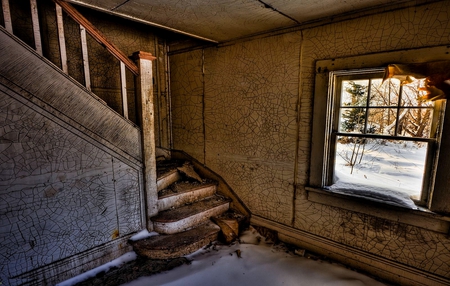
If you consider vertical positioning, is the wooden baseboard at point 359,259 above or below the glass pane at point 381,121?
below

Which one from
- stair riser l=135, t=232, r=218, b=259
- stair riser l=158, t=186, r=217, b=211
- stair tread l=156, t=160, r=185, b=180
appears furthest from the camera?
stair tread l=156, t=160, r=185, b=180

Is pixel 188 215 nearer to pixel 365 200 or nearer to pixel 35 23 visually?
pixel 365 200

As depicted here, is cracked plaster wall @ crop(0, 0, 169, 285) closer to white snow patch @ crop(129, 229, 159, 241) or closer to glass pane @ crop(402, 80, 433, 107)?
white snow patch @ crop(129, 229, 159, 241)

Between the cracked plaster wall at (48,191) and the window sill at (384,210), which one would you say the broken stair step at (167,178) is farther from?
the window sill at (384,210)

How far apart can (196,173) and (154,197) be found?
92cm

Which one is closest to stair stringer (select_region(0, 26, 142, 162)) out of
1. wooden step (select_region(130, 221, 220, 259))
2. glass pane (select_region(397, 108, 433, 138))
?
wooden step (select_region(130, 221, 220, 259))

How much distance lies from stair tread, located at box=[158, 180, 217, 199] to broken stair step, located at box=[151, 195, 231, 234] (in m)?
0.20

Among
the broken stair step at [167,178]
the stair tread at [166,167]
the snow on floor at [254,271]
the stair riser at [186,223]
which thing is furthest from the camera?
the stair tread at [166,167]

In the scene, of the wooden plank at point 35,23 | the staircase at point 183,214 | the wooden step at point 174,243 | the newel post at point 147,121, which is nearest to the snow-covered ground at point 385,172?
the staircase at point 183,214

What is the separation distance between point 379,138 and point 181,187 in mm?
2437

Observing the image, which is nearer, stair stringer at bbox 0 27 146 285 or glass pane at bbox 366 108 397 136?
stair stringer at bbox 0 27 146 285

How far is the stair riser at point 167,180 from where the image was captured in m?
3.10

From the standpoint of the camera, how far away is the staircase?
258 cm

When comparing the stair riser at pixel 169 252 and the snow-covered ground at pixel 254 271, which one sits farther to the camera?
the stair riser at pixel 169 252
